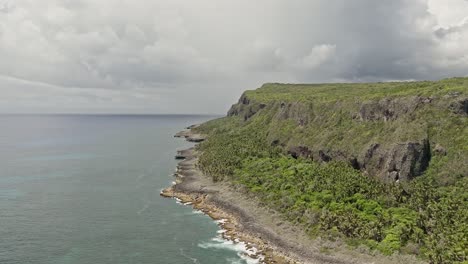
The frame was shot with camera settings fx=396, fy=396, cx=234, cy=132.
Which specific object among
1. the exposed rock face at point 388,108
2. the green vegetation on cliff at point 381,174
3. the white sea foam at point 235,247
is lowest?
the white sea foam at point 235,247

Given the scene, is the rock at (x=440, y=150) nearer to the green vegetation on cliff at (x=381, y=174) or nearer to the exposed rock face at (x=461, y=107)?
the green vegetation on cliff at (x=381, y=174)

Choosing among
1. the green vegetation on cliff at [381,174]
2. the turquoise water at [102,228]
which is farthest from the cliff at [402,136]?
the turquoise water at [102,228]

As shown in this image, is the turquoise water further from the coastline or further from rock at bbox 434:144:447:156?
rock at bbox 434:144:447:156

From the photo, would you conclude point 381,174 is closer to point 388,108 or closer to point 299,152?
point 388,108

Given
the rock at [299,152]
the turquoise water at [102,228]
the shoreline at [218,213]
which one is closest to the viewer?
the shoreline at [218,213]

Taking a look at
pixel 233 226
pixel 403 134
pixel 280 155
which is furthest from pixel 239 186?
pixel 403 134

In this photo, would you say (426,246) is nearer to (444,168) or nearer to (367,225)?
(367,225)

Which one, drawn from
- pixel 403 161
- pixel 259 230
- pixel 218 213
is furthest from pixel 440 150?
pixel 218 213
